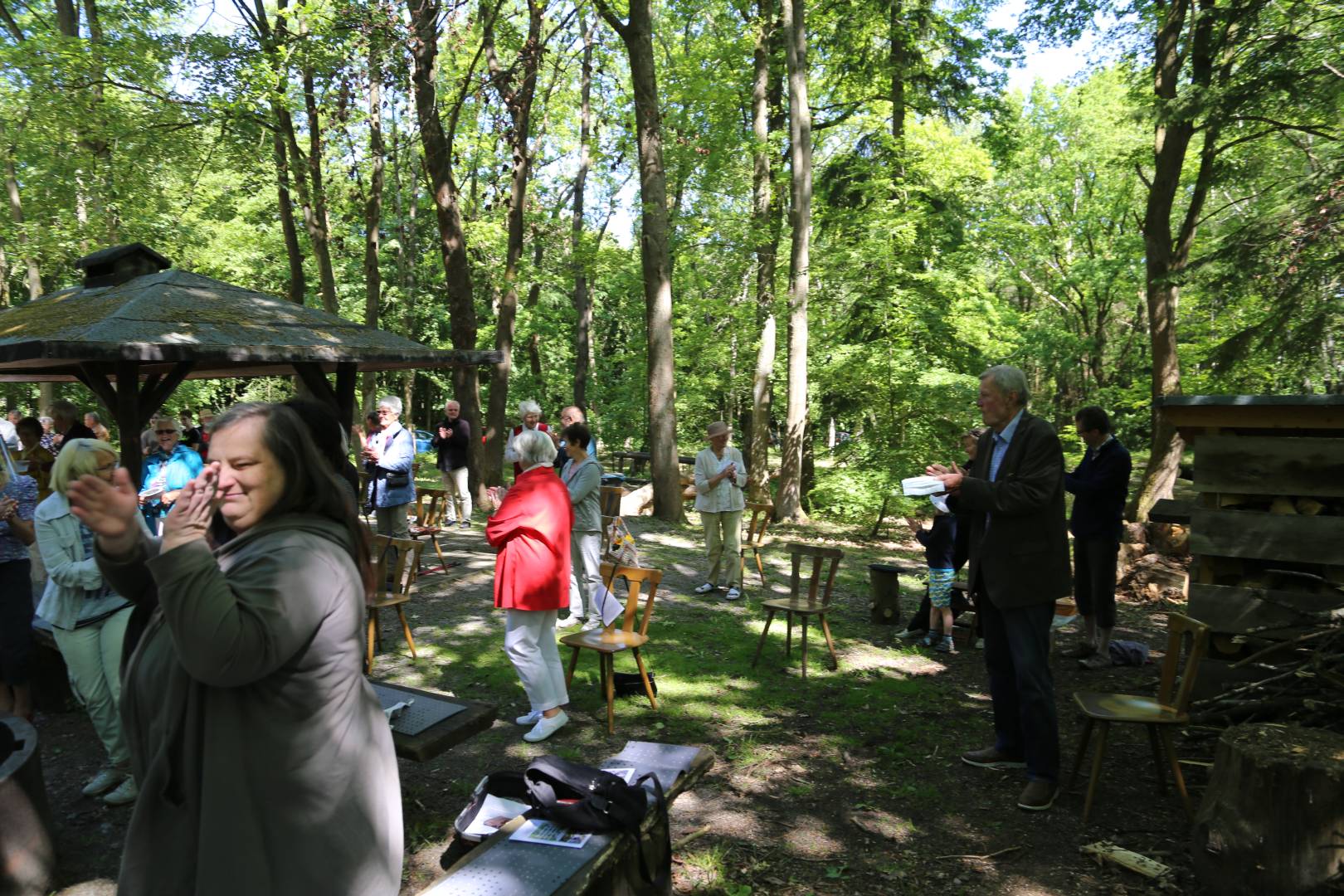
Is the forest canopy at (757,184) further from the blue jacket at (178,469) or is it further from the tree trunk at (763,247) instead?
the blue jacket at (178,469)

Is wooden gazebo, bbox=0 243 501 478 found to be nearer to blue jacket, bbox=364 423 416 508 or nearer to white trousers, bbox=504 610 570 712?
blue jacket, bbox=364 423 416 508

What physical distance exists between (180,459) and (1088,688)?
8.01 meters

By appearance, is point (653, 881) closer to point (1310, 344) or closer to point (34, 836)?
point (34, 836)

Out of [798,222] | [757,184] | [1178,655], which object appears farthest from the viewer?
[757,184]

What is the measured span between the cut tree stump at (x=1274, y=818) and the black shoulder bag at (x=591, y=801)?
2.54m

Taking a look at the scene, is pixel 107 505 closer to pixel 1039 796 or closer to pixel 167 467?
pixel 1039 796

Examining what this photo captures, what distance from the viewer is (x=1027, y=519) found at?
4.45 meters

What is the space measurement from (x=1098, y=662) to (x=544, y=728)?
486 cm

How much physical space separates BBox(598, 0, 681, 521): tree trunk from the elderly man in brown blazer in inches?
378

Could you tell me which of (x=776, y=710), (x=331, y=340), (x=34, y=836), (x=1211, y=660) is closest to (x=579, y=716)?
(x=776, y=710)

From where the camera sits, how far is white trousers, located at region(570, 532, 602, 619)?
7.75 m

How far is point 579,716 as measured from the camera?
5.80 metres

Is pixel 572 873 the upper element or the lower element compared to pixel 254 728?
lower

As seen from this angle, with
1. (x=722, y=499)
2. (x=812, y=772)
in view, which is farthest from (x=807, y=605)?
(x=722, y=499)
